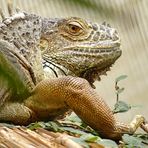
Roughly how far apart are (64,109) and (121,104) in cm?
23

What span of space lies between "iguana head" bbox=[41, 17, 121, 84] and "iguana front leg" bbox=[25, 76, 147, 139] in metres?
0.32

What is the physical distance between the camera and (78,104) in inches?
61.7

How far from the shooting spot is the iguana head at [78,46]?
2027 mm

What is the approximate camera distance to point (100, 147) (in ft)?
3.94

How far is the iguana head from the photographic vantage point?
2.03 metres

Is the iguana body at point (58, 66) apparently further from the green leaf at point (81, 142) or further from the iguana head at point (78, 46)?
the green leaf at point (81, 142)

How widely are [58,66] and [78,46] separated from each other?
0.41ft

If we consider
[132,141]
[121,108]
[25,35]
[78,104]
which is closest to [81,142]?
[132,141]

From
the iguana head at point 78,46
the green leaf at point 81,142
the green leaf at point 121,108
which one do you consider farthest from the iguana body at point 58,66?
the green leaf at point 81,142

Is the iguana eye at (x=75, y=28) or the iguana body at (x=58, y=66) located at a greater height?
the iguana eye at (x=75, y=28)

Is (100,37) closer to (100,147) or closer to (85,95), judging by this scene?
(85,95)

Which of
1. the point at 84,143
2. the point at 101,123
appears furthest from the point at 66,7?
the point at 101,123

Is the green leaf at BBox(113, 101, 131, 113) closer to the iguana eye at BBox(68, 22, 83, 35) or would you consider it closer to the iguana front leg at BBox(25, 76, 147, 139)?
the iguana front leg at BBox(25, 76, 147, 139)

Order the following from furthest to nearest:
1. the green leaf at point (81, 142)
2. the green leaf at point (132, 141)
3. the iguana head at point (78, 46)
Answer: the iguana head at point (78, 46)
the green leaf at point (132, 141)
the green leaf at point (81, 142)
